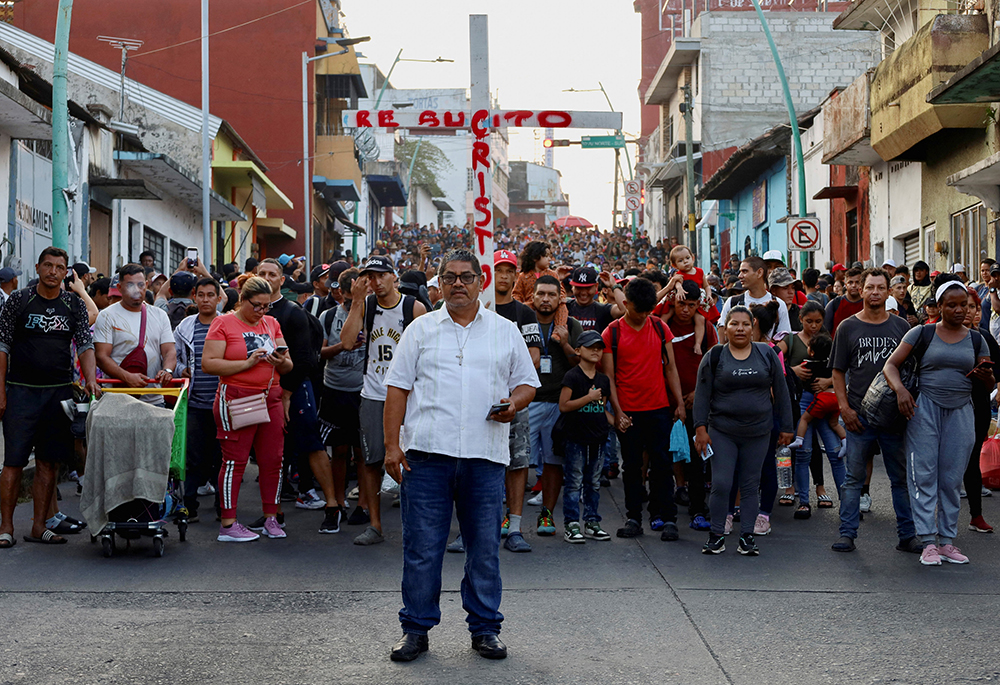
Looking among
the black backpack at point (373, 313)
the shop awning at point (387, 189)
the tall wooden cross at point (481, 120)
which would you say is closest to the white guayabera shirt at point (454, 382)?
the tall wooden cross at point (481, 120)

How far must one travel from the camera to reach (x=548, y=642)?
5867 mm

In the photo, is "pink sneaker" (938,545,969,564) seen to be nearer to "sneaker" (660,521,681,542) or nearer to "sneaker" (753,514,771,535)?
"sneaker" (753,514,771,535)

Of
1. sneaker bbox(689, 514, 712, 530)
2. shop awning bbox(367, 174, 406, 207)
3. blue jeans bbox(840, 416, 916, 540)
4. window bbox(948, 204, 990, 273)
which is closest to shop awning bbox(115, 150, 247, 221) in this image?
window bbox(948, 204, 990, 273)

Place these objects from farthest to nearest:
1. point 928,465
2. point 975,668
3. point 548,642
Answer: point 928,465
point 548,642
point 975,668

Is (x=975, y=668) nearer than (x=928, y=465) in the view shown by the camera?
Yes

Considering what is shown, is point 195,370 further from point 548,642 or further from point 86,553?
point 548,642

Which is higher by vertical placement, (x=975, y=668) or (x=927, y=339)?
(x=927, y=339)

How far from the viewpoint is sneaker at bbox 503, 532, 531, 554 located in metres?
8.11

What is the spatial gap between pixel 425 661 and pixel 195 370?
4699 mm

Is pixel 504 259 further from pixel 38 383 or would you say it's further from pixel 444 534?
pixel 444 534

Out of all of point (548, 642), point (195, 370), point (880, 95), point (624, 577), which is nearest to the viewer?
point (548, 642)

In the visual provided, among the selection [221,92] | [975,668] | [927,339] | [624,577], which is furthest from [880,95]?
[221,92]

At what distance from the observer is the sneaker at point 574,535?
841 centimetres

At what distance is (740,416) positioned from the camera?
812cm
